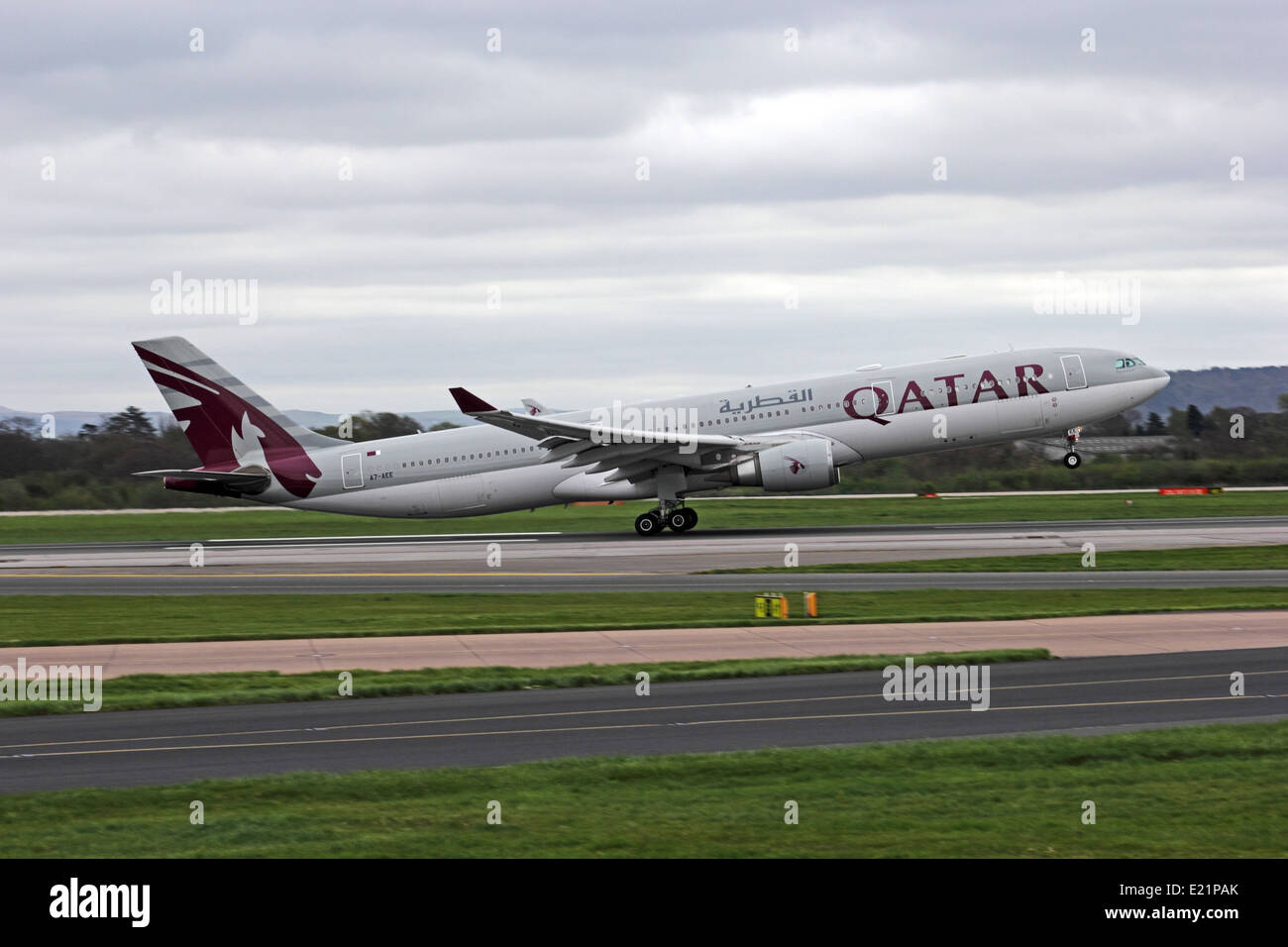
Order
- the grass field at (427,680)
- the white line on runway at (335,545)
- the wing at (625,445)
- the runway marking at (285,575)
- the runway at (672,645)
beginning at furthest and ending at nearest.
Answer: the white line on runway at (335,545) < the wing at (625,445) < the runway marking at (285,575) < the runway at (672,645) < the grass field at (427,680)

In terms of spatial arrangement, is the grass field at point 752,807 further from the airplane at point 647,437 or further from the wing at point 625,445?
the wing at point 625,445

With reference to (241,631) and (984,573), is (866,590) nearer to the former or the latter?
(984,573)

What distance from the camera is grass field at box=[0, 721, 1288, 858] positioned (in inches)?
425

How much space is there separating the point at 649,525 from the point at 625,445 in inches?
164

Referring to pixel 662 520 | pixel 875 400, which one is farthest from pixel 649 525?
pixel 875 400

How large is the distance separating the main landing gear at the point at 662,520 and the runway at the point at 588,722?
27011 millimetres

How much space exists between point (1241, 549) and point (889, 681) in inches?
922

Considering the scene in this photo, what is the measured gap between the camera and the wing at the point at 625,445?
43500mm

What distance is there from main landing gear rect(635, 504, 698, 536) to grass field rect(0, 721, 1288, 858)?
32.5 meters

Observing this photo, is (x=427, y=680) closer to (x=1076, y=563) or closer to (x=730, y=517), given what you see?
(x=1076, y=563)

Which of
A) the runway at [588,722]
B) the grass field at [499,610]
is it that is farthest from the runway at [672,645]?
the runway at [588,722]
